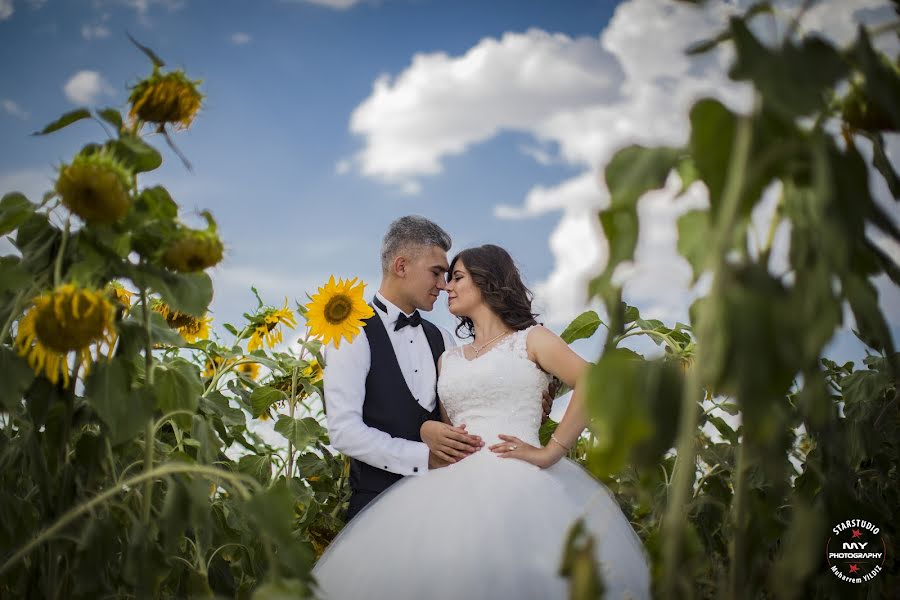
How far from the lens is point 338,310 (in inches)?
112

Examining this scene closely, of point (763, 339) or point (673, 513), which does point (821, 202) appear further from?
point (673, 513)

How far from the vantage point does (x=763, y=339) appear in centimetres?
66

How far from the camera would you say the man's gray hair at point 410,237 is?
126 inches

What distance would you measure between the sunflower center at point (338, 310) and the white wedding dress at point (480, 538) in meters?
0.74

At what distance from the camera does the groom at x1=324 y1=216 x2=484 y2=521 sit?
2.58m

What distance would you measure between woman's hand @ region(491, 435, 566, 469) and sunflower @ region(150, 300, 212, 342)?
1.06 meters

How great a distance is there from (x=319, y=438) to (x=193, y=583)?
4.20 feet

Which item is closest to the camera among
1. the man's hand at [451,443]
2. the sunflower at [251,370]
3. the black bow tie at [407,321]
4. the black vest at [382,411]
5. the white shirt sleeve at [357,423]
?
the man's hand at [451,443]

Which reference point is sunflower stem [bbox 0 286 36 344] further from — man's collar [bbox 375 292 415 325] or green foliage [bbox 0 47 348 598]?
man's collar [bbox 375 292 415 325]

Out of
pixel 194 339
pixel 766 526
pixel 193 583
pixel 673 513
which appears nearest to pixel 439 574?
pixel 193 583

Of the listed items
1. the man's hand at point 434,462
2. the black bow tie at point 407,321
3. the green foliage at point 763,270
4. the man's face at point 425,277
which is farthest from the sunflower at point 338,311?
the green foliage at point 763,270

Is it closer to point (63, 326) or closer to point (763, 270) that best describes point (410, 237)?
point (63, 326)

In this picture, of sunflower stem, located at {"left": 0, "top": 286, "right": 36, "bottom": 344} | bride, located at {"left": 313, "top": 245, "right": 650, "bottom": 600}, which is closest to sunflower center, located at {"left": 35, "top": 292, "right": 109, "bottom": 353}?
sunflower stem, located at {"left": 0, "top": 286, "right": 36, "bottom": 344}

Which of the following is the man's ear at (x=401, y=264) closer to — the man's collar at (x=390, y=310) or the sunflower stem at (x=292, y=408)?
the man's collar at (x=390, y=310)
